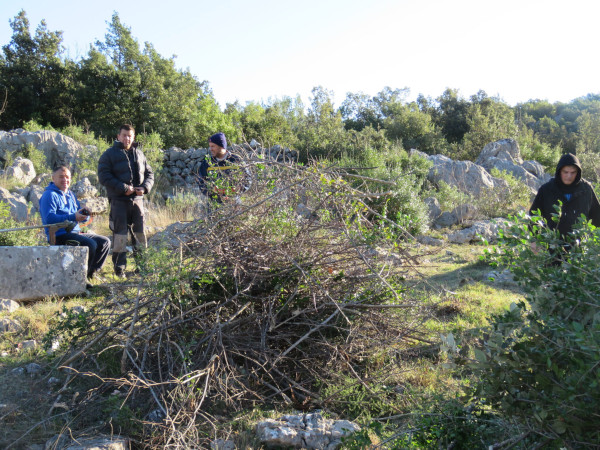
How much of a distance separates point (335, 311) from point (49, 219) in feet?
14.0

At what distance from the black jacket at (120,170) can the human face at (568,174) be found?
507cm

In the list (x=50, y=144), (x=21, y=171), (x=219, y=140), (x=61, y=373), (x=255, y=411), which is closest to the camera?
(x=255, y=411)

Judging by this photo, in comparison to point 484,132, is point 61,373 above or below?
below

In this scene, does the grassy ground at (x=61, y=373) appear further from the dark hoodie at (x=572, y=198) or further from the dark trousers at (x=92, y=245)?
the dark hoodie at (x=572, y=198)

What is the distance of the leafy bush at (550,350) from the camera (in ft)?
5.97

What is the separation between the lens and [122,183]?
6.20m

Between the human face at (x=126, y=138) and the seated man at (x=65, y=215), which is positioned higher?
the human face at (x=126, y=138)

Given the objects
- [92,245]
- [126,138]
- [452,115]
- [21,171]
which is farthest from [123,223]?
[452,115]

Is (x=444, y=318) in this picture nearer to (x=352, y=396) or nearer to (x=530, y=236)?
(x=352, y=396)

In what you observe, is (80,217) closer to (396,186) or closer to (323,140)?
(396,186)

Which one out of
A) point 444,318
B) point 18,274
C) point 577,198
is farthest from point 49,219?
point 577,198

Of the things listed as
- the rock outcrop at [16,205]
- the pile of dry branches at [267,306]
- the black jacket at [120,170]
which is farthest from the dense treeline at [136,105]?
the pile of dry branches at [267,306]

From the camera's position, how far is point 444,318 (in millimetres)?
4703

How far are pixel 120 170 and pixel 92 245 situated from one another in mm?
1058
